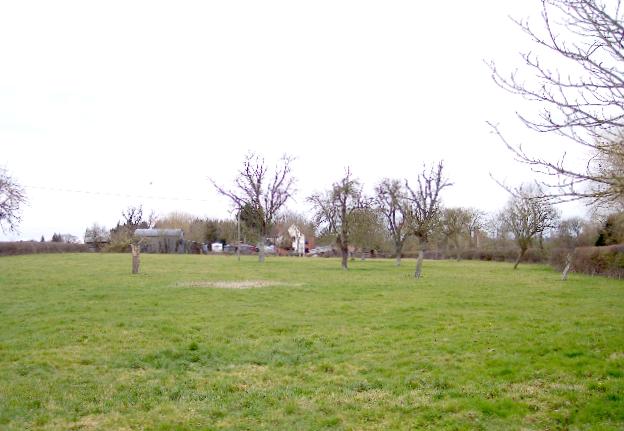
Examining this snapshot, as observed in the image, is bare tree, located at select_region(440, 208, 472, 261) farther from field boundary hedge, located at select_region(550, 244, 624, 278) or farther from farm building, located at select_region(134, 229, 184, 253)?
farm building, located at select_region(134, 229, 184, 253)

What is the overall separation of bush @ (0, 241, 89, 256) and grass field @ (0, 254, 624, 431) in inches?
1574

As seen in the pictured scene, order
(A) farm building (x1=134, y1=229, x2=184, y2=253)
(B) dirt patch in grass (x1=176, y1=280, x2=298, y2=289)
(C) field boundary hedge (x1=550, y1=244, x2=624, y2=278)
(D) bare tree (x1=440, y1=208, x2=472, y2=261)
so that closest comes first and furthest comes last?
(B) dirt patch in grass (x1=176, y1=280, x2=298, y2=289) → (C) field boundary hedge (x1=550, y1=244, x2=624, y2=278) → (D) bare tree (x1=440, y1=208, x2=472, y2=261) → (A) farm building (x1=134, y1=229, x2=184, y2=253)

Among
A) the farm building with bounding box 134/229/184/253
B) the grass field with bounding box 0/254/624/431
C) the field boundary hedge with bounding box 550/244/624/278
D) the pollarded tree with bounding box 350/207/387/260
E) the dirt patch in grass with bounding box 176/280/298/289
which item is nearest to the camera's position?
the grass field with bounding box 0/254/624/431

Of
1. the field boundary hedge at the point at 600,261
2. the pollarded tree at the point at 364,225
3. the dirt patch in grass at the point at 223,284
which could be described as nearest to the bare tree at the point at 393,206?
the pollarded tree at the point at 364,225

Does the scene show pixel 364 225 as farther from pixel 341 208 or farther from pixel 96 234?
pixel 96 234

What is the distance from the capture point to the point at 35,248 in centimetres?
5375

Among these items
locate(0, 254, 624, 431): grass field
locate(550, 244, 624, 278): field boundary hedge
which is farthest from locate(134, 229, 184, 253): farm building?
locate(0, 254, 624, 431): grass field

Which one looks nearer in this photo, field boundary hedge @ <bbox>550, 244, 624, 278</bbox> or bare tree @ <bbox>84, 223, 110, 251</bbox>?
field boundary hedge @ <bbox>550, 244, 624, 278</bbox>

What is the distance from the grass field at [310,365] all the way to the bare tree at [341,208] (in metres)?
22.0

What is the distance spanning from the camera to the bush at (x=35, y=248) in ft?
165

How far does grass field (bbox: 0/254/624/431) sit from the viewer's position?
608cm

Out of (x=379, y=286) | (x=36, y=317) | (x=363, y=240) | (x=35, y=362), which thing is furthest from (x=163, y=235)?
(x=35, y=362)

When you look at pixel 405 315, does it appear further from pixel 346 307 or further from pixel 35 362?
pixel 35 362

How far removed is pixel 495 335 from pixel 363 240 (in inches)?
1187
